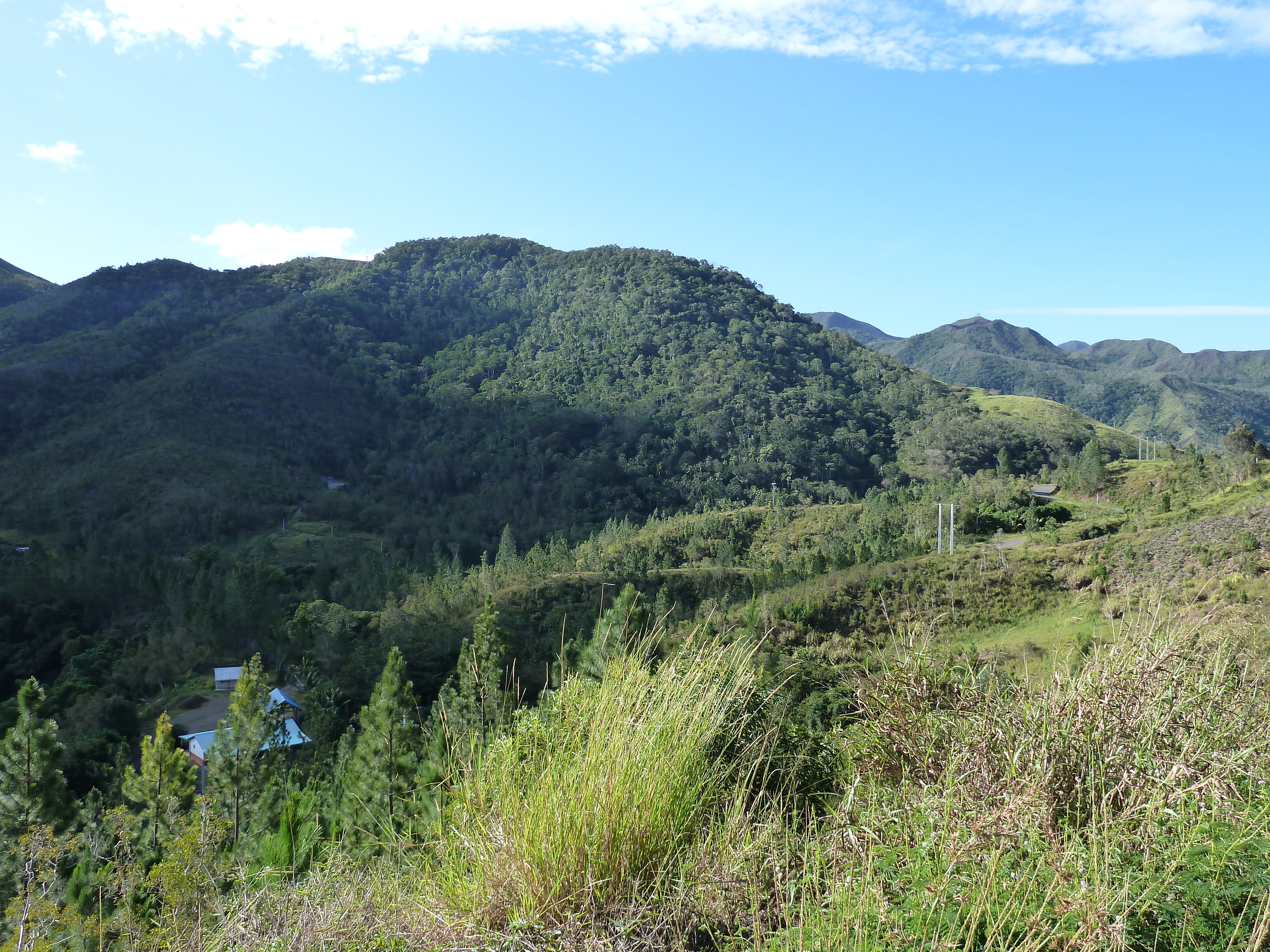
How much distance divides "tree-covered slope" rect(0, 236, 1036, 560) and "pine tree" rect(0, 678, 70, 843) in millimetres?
41202

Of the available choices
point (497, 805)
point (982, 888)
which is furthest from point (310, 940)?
point (982, 888)

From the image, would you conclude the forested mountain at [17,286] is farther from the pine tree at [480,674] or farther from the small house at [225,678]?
the pine tree at [480,674]

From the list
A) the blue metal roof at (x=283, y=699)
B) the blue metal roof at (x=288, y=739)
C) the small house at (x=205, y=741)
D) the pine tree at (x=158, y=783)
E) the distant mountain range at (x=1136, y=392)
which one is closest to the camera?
the pine tree at (x=158, y=783)

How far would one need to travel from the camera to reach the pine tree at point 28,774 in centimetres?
1073

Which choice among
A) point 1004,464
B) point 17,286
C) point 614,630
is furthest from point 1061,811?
point 17,286

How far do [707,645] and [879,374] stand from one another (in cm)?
9163

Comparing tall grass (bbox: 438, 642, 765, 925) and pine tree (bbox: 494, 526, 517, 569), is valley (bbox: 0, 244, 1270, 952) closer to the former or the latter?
tall grass (bbox: 438, 642, 765, 925)

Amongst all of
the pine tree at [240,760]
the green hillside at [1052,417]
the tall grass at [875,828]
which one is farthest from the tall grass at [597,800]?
the green hillside at [1052,417]

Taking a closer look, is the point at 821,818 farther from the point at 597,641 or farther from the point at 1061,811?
the point at 597,641

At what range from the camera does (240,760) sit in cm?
1220

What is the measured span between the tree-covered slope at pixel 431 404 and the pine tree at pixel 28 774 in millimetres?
41202

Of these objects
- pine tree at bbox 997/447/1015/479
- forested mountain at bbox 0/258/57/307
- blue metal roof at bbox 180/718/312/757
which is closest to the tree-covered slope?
pine tree at bbox 997/447/1015/479

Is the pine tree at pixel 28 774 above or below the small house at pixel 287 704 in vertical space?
above

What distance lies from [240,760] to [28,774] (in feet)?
8.47
